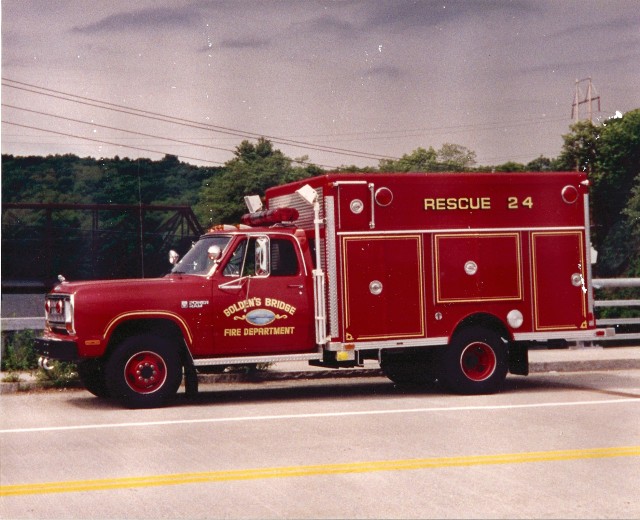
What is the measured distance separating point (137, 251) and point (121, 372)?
3102 centimetres

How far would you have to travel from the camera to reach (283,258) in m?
13.3

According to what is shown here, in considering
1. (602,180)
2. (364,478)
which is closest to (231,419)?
(364,478)

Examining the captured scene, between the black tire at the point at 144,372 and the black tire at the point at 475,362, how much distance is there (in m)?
3.54

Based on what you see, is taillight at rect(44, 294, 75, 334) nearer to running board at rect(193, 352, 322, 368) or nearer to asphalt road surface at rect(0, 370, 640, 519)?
asphalt road surface at rect(0, 370, 640, 519)

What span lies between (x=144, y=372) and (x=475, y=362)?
435 centimetres

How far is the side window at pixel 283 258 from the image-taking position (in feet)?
43.4

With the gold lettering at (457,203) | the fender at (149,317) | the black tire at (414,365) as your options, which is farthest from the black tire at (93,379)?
→ the gold lettering at (457,203)

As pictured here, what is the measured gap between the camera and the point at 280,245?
1337 cm

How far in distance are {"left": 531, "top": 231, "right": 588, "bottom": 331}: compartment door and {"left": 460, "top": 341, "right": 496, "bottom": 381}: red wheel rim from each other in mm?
776

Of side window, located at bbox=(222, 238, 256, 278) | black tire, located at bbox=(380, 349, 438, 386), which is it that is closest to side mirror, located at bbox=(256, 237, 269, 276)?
side window, located at bbox=(222, 238, 256, 278)

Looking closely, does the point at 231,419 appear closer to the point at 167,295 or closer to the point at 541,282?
the point at 167,295

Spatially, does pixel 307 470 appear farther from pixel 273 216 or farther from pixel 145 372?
pixel 273 216

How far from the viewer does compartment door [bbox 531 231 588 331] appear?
46.2ft

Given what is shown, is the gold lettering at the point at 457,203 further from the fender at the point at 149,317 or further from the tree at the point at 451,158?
the tree at the point at 451,158
